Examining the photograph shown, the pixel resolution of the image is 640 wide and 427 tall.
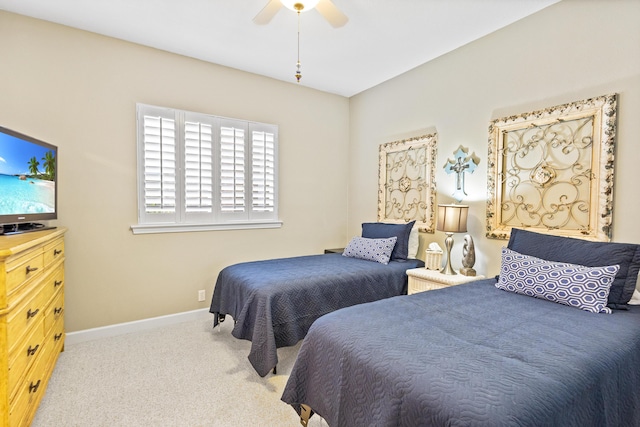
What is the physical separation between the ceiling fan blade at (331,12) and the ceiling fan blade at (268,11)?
0.91 feet

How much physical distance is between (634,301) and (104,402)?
3463mm

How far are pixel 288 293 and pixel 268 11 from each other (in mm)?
2074

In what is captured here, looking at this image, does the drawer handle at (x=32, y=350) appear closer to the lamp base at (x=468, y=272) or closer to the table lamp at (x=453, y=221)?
Answer: the table lamp at (x=453, y=221)

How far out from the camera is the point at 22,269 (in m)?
1.58

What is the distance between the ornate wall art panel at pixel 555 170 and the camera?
2.26 meters

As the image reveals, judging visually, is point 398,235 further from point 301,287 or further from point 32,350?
point 32,350

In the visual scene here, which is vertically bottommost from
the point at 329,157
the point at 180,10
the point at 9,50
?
the point at 329,157

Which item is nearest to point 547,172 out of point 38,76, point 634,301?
point 634,301

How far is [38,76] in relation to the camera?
8.96 feet

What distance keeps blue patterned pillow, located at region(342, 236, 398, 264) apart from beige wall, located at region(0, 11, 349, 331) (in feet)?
3.67

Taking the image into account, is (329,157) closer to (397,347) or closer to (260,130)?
(260,130)

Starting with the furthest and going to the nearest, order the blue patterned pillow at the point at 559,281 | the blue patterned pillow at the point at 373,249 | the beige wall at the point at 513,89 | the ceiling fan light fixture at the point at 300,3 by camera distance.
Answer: the blue patterned pillow at the point at 373,249
the beige wall at the point at 513,89
the ceiling fan light fixture at the point at 300,3
the blue patterned pillow at the point at 559,281

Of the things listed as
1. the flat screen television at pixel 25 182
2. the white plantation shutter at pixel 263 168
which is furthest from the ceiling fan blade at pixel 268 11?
the flat screen television at pixel 25 182

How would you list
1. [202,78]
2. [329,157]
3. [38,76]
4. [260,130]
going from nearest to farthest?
[38,76]
[202,78]
[260,130]
[329,157]
